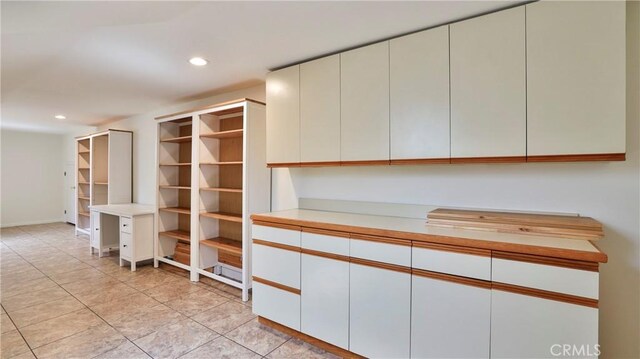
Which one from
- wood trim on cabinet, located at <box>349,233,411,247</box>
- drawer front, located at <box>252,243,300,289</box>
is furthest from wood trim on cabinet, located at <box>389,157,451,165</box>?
drawer front, located at <box>252,243,300,289</box>

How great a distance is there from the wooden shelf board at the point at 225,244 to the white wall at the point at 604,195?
79.0 inches

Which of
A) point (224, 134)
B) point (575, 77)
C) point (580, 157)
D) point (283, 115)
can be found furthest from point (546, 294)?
point (224, 134)

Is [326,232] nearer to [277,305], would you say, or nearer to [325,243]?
[325,243]

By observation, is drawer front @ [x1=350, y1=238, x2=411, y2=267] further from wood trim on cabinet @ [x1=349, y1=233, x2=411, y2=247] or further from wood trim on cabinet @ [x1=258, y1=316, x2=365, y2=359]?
wood trim on cabinet @ [x1=258, y1=316, x2=365, y2=359]

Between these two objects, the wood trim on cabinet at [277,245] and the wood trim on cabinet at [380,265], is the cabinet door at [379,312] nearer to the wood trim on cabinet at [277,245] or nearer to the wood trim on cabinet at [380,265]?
the wood trim on cabinet at [380,265]

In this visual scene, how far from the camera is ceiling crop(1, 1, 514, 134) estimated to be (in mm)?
1772

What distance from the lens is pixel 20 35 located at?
210 cm

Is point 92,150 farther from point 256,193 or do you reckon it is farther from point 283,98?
point 283,98

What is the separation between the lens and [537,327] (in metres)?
1.39

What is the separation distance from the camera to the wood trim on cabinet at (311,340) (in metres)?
2.00

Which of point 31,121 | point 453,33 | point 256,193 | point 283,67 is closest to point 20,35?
point 283,67

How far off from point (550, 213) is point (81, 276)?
16.1 ft

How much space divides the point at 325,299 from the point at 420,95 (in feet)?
5.14

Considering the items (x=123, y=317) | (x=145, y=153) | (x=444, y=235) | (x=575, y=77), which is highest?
(x=575, y=77)
